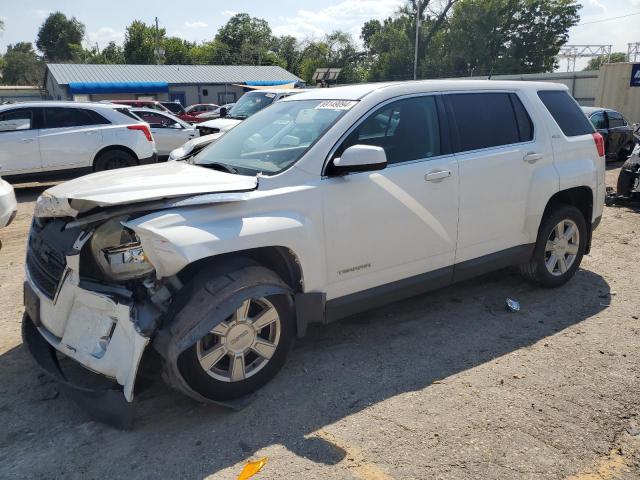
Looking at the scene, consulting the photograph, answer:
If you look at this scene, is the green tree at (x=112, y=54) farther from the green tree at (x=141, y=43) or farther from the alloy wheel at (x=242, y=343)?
the alloy wheel at (x=242, y=343)

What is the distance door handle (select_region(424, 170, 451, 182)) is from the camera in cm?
395

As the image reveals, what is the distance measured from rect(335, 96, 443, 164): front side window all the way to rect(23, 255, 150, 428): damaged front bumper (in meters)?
1.89

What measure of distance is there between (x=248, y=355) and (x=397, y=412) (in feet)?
3.18

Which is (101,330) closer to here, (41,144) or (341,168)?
(341,168)

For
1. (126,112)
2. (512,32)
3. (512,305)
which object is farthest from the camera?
(512,32)

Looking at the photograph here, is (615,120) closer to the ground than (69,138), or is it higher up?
higher up

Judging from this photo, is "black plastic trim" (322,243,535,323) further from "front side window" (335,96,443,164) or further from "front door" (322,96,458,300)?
"front side window" (335,96,443,164)

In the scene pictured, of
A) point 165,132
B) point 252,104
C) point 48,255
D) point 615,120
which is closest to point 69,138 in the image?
point 165,132

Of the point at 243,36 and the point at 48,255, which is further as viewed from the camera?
the point at 243,36

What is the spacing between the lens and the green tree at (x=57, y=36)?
98188 mm

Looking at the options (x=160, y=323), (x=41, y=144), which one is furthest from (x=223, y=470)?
(x=41, y=144)

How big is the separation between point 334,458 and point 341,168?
174 centimetres

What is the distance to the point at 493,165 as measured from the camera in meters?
4.33

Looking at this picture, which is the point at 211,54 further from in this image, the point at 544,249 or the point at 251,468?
the point at 251,468
